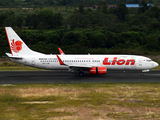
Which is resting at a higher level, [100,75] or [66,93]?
[66,93]

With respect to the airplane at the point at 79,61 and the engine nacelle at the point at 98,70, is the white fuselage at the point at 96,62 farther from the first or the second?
the engine nacelle at the point at 98,70

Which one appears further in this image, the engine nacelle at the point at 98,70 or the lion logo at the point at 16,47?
the lion logo at the point at 16,47

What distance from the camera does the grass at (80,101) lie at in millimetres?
18484

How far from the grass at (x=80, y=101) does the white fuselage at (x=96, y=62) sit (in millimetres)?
7430

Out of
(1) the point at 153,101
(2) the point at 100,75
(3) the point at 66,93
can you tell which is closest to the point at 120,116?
(1) the point at 153,101

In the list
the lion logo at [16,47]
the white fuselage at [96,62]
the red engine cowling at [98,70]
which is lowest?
the red engine cowling at [98,70]

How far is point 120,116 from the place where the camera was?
18.1 metres

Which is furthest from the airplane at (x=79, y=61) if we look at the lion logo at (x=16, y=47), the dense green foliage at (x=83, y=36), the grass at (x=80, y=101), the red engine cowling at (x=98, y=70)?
the dense green foliage at (x=83, y=36)

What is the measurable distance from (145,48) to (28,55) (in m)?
43.2

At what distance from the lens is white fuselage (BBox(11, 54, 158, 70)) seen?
36.4 m

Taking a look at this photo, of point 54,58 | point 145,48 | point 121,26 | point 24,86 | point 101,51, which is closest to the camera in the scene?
point 24,86

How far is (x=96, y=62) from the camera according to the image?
36656 millimetres

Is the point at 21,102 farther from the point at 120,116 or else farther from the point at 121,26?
the point at 121,26

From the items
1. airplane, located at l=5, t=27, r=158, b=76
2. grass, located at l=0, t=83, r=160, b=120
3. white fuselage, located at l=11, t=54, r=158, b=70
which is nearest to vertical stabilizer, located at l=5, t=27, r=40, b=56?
airplane, located at l=5, t=27, r=158, b=76
